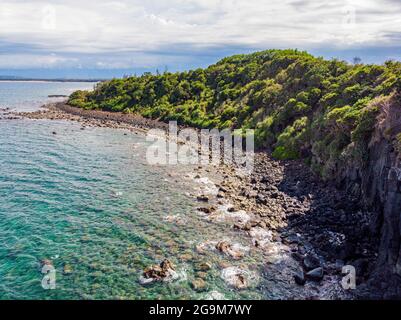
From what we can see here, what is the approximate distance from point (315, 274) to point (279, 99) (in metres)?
61.7

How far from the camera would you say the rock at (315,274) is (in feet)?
98.9

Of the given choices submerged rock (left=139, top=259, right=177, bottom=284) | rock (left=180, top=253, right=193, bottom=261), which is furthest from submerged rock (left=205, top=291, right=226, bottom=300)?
rock (left=180, top=253, right=193, bottom=261)

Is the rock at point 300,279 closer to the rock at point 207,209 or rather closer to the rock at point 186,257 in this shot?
the rock at point 186,257

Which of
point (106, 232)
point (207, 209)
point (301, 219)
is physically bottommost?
point (106, 232)

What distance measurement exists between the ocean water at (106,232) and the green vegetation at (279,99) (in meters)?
20.7

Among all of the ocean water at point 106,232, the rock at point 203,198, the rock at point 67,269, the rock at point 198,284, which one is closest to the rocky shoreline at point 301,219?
the rock at point 203,198

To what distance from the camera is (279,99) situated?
283 ft

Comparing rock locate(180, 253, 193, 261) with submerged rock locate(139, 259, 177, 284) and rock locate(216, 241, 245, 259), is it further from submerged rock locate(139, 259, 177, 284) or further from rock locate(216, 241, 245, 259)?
rock locate(216, 241, 245, 259)

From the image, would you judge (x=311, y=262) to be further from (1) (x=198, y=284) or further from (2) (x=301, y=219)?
(1) (x=198, y=284)

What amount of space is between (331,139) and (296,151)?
1022 cm

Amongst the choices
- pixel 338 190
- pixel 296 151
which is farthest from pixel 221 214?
pixel 296 151

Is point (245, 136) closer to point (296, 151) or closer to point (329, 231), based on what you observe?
point (296, 151)

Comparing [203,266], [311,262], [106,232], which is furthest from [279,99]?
[203,266]
